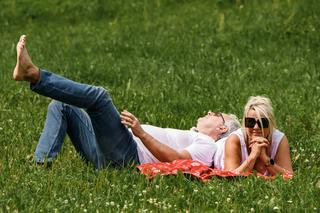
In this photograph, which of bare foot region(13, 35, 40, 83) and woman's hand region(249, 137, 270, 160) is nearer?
bare foot region(13, 35, 40, 83)

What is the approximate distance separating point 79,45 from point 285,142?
361 inches

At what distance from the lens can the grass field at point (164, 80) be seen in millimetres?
6832

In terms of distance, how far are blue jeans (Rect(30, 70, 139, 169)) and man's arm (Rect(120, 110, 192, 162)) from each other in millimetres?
93

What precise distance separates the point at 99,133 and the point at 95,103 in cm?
37

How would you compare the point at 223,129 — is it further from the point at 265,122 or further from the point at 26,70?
the point at 26,70

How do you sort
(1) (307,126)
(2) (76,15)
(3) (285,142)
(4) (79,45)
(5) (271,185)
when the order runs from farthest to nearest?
(2) (76,15) → (4) (79,45) → (1) (307,126) → (3) (285,142) → (5) (271,185)

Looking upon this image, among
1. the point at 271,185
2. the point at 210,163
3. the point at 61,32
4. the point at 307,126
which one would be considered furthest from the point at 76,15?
the point at 271,185

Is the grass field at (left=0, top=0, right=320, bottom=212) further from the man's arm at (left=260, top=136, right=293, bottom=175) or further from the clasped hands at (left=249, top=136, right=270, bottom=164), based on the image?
the clasped hands at (left=249, top=136, right=270, bottom=164)

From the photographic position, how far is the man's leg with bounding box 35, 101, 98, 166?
7930 mm

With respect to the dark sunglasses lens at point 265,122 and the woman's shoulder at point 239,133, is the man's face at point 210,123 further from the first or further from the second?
the dark sunglasses lens at point 265,122

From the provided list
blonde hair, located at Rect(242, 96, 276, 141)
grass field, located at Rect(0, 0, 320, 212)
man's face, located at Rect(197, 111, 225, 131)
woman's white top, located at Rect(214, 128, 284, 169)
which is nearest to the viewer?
grass field, located at Rect(0, 0, 320, 212)

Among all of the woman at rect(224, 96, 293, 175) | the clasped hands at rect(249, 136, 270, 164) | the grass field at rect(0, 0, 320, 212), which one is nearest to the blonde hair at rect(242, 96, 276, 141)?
the woman at rect(224, 96, 293, 175)

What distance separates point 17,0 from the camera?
22406 millimetres

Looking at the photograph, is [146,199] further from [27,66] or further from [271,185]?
[27,66]
